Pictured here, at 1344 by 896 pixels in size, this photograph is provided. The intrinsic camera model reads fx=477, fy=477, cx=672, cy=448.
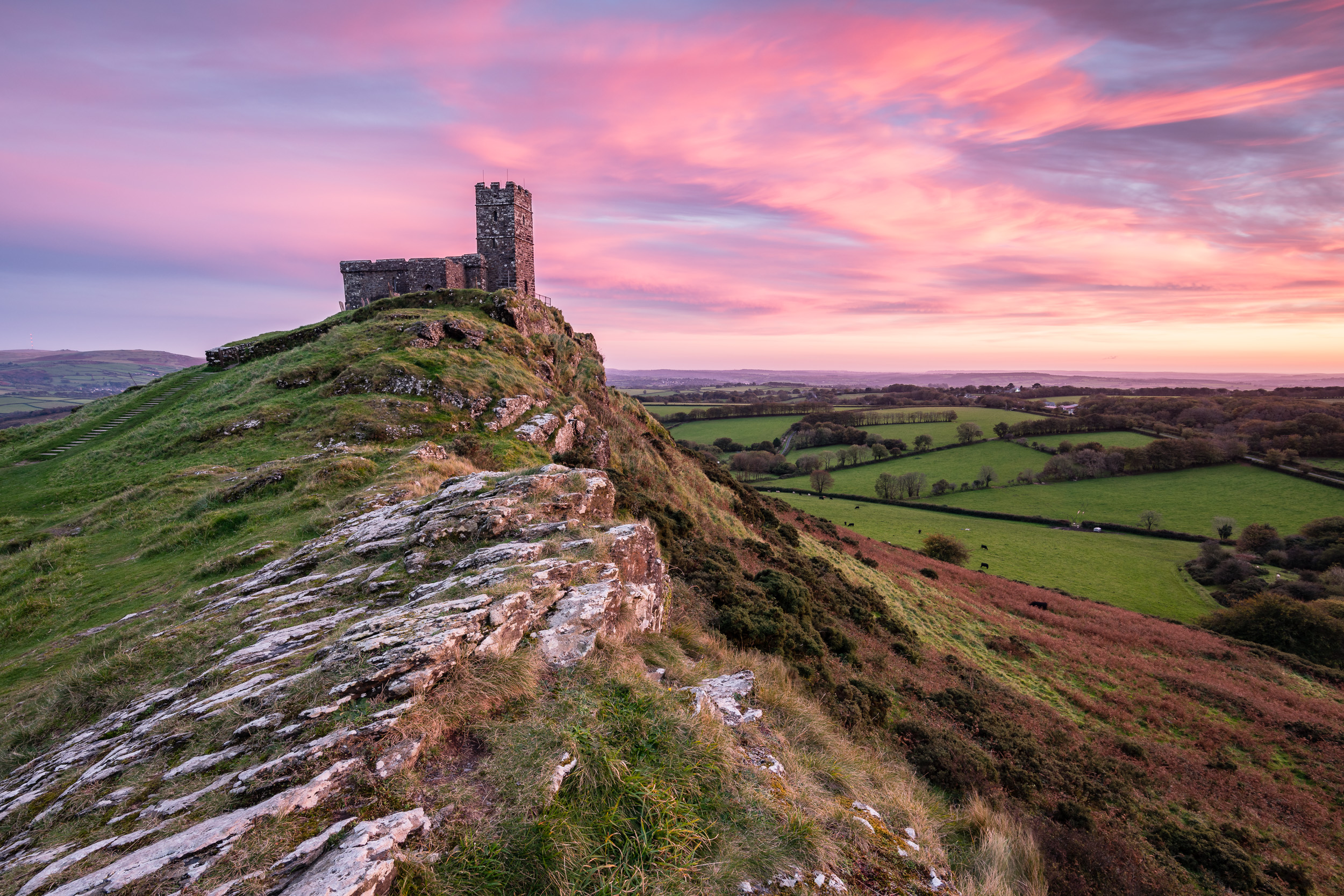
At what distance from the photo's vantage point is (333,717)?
486cm

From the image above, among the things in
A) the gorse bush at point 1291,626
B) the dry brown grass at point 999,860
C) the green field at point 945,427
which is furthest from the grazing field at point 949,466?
the dry brown grass at point 999,860

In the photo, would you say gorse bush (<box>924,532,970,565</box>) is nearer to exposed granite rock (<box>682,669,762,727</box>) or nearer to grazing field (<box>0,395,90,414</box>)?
exposed granite rock (<box>682,669,762,727</box>)

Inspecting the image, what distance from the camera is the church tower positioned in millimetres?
32156

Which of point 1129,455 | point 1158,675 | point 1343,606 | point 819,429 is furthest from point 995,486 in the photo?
point 1158,675

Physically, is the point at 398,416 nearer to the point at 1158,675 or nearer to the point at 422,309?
the point at 422,309

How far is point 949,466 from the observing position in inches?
3285

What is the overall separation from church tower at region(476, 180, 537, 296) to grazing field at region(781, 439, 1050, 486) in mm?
58044

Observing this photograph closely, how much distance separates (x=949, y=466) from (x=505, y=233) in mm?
80416

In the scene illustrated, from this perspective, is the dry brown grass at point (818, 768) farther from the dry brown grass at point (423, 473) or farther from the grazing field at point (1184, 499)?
the grazing field at point (1184, 499)

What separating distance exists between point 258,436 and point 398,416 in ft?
16.4

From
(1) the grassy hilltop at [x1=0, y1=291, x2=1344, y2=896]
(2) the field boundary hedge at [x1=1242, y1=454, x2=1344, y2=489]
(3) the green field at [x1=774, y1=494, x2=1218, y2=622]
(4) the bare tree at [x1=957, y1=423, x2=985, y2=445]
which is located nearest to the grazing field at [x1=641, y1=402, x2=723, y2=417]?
(4) the bare tree at [x1=957, y1=423, x2=985, y2=445]

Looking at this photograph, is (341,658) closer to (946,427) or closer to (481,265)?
(481,265)

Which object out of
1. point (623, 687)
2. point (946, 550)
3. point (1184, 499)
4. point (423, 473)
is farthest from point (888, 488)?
point (623, 687)

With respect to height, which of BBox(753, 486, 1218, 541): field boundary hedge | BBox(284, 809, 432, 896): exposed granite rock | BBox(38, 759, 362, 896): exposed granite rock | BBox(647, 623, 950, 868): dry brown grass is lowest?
BBox(753, 486, 1218, 541): field boundary hedge
